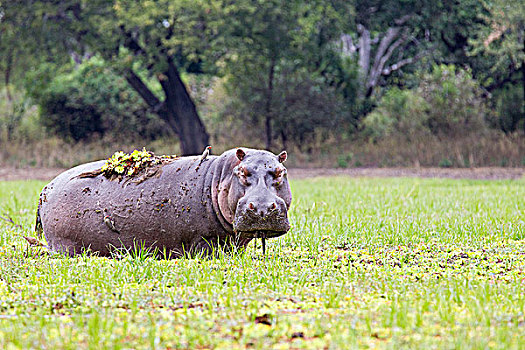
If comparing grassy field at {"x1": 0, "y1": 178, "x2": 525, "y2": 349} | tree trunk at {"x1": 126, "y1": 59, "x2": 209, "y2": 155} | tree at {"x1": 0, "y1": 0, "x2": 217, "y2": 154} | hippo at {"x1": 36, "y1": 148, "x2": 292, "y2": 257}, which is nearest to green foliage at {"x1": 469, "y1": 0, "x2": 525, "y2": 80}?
tree at {"x1": 0, "y1": 0, "x2": 217, "y2": 154}

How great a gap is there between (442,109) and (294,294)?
18743 mm

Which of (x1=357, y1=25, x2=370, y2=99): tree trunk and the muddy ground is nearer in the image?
the muddy ground

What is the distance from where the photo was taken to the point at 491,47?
23.2 meters

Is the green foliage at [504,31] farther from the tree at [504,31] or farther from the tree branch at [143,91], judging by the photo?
the tree branch at [143,91]

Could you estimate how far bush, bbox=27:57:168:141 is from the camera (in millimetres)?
24875

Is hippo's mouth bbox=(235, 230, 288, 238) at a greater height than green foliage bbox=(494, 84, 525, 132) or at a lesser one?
lesser

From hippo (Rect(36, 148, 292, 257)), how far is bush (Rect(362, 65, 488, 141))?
56.3ft

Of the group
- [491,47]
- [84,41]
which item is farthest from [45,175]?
[491,47]

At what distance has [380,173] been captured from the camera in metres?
19.9

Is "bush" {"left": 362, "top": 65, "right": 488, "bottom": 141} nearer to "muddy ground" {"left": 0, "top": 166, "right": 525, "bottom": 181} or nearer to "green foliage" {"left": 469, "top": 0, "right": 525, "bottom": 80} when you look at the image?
"green foliage" {"left": 469, "top": 0, "right": 525, "bottom": 80}

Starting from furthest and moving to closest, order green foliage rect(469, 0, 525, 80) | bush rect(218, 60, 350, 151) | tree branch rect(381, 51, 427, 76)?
1. tree branch rect(381, 51, 427, 76)
2. bush rect(218, 60, 350, 151)
3. green foliage rect(469, 0, 525, 80)

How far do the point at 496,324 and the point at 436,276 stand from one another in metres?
1.38

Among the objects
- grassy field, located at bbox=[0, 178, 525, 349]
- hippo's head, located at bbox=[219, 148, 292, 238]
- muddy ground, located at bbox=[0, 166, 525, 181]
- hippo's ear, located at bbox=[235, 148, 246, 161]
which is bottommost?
muddy ground, located at bbox=[0, 166, 525, 181]

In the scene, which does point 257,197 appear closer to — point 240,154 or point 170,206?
point 240,154
